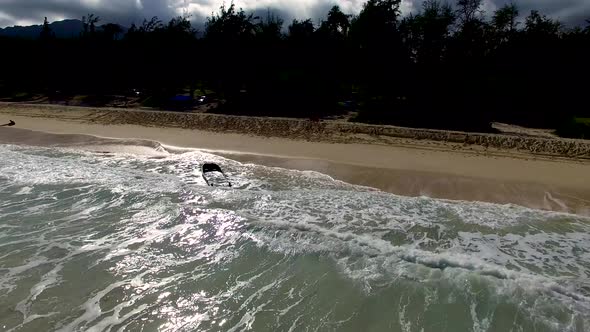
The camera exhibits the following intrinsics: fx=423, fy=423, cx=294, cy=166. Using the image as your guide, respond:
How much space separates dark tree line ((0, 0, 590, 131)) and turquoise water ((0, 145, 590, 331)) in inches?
476

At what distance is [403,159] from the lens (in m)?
13.4

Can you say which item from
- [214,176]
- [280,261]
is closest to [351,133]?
[214,176]

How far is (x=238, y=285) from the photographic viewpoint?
6.21 m

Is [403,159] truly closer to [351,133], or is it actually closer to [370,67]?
[351,133]

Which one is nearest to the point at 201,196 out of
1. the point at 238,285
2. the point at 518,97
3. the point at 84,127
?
A: the point at 238,285

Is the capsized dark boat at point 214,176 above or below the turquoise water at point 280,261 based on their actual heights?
above

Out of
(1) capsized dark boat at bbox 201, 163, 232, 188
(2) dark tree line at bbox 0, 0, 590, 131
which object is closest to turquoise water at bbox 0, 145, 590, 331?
(1) capsized dark boat at bbox 201, 163, 232, 188

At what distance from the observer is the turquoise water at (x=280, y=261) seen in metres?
5.44

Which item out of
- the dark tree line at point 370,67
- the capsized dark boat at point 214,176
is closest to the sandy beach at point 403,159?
the capsized dark boat at point 214,176

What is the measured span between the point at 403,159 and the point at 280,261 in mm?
7681

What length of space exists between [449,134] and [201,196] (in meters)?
9.58

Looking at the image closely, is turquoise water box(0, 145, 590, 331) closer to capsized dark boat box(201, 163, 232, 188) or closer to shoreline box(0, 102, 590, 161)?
capsized dark boat box(201, 163, 232, 188)

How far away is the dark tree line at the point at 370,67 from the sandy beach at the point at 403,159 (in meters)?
5.59

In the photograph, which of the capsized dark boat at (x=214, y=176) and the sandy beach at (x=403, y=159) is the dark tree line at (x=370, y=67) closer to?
the sandy beach at (x=403, y=159)
